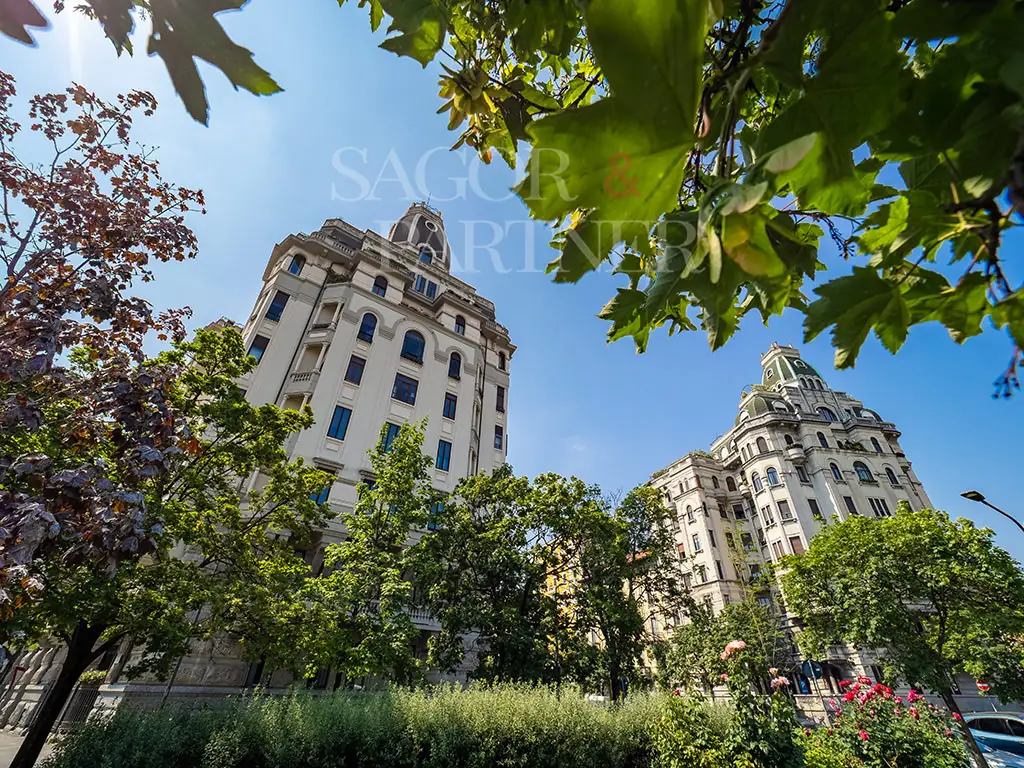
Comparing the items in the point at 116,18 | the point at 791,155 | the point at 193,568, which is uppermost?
the point at 193,568

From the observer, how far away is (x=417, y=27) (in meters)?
1.20

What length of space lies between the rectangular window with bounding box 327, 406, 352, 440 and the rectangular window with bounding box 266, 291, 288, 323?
5479mm

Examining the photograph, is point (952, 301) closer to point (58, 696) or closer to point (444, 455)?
A: point (58, 696)

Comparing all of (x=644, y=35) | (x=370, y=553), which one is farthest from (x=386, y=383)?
(x=644, y=35)

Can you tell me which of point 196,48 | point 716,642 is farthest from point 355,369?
point 716,642

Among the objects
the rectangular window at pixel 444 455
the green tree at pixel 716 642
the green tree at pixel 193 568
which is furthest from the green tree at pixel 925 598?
the green tree at pixel 193 568

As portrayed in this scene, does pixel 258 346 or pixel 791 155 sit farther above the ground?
pixel 258 346

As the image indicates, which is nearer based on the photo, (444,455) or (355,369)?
(355,369)

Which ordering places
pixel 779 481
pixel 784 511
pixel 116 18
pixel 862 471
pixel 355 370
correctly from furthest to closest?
pixel 862 471 → pixel 779 481 → pixel 784 511 → pixel 355 370 → pixel 116 18

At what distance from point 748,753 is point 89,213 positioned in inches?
480

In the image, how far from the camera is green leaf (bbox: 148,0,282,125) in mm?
846

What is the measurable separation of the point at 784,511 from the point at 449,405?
26.2 m

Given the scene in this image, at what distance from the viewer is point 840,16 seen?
0.64 metres

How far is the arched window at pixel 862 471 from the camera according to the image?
108 feet
